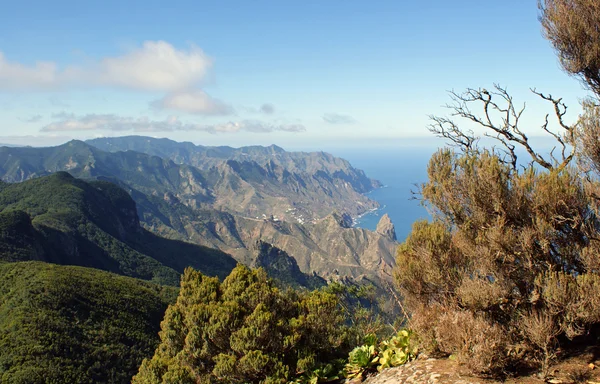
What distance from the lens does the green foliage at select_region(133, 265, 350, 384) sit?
8.23m

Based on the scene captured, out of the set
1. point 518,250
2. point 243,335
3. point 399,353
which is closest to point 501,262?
point 518,250

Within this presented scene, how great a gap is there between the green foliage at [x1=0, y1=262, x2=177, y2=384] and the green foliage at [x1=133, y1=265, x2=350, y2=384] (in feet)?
104

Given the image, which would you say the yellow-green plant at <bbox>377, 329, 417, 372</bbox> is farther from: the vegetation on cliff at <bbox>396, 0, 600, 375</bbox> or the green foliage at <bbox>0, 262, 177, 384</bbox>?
the green foliage at <bbox>0, 262, 177, 384</bbox>

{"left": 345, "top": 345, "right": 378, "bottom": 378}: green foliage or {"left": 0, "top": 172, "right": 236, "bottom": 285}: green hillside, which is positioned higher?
{"left": 345, "top": 345, "right": 378, "bottom": 378}: green foliage

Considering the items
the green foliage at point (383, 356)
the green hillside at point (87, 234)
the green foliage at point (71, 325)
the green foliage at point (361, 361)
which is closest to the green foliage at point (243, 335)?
the green foliage at point (361, 361)

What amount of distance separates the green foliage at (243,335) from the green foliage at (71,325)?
3171 cm

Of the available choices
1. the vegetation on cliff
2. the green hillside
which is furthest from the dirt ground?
the green hillside

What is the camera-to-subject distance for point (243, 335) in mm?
8258

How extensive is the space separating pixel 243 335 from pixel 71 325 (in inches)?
1803

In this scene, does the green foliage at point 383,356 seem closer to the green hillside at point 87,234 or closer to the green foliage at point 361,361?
the green foliage at point 361,361

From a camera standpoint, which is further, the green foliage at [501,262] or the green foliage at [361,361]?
the green foliage at [361,361]

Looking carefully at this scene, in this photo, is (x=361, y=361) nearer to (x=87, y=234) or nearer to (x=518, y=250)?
(x=518, y=250)

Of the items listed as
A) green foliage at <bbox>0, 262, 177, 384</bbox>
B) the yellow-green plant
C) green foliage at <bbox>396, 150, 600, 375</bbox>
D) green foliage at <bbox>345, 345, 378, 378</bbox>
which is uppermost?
green foliage at <bbox>396, 150, 600, 375</bbox>

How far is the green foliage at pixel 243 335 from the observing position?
8.23 m
